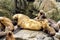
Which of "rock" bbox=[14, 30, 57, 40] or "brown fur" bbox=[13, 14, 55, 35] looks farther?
"brown fur" bbox=[13, 14, 55, 35]

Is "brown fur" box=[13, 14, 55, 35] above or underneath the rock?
above

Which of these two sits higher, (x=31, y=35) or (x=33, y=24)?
(x=33, y=24)

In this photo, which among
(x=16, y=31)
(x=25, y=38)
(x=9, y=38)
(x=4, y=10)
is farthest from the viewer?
(x=4, y=10)

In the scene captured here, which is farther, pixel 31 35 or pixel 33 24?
pixel 33 24

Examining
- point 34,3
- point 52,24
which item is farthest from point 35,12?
point 52,24

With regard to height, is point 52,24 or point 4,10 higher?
point 52,24

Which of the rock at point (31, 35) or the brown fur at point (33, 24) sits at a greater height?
the brown fur at point (33, 24)

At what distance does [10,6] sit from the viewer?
12648 millimetres

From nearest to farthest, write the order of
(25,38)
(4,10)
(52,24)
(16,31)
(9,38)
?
(9,38) → (25,38) → (16,31) → (52,24) → (4,10)

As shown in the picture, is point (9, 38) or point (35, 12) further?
point (35, 12)

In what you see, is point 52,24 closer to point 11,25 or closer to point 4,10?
point 11,25

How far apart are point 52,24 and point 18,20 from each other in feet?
3.26

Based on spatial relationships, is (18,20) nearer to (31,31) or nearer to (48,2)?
(31,31)

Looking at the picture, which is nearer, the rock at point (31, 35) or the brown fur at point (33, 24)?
the rock at point (31, 35)
